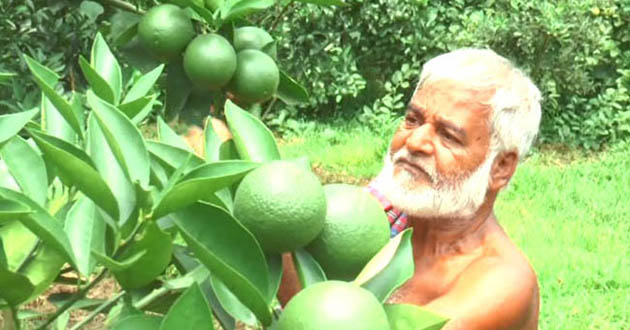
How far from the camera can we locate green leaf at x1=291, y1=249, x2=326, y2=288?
81 centimetres

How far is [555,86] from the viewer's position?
586 cm

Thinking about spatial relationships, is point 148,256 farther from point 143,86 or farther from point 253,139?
point 143,86

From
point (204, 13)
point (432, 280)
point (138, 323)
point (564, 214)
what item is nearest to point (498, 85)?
point (432, 280)

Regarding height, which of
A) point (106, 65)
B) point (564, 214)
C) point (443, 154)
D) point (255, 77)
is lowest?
point (564, 214)

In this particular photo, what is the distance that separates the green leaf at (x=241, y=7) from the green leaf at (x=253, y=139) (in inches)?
26.7

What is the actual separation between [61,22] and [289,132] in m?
3.38

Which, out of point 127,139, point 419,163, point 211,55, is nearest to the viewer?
point 127,139

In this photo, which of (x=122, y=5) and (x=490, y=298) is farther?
(x=122, y=5)

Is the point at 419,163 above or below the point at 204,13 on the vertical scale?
below

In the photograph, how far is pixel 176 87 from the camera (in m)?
1.67

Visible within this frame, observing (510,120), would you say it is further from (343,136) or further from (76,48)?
(343,136)

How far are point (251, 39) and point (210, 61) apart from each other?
0.21m

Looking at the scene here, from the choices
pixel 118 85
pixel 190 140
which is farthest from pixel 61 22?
Result: pixel 118 85

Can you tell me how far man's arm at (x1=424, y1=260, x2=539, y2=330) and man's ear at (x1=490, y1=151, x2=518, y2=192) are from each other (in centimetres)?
23
